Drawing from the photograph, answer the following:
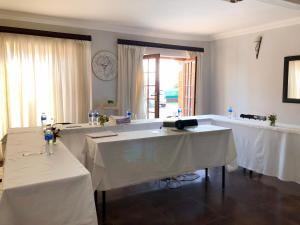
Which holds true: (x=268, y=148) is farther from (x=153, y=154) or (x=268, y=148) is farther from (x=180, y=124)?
(x=153, y=154)

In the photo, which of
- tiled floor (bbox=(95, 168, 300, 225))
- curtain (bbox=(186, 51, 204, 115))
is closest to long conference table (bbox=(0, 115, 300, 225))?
tiled floor (bbox=(95, 168, 300, 225))

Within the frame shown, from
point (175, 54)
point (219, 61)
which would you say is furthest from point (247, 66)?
point (175, 54)

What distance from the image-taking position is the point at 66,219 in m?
1.60

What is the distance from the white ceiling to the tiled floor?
2.39m

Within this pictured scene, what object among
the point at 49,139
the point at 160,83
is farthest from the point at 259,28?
the point at 49,139

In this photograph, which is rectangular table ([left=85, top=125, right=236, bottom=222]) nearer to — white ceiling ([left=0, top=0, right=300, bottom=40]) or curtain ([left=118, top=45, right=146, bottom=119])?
white ceiling ([left=0, top=0, right=300, bottom=40])

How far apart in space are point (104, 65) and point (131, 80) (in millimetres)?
675

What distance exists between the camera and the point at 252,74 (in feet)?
18.4

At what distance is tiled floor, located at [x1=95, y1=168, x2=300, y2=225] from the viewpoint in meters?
2.67

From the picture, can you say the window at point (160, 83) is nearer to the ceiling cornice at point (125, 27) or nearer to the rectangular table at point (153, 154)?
the ceiling cornice at point (125, 27)

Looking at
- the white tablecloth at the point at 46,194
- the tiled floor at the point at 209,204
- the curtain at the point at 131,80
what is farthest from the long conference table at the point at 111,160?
the curtain at the point at 131,80

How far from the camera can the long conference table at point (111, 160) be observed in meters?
1.53

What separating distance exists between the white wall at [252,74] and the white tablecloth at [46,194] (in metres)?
4.44

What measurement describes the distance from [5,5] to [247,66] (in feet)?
15.6
